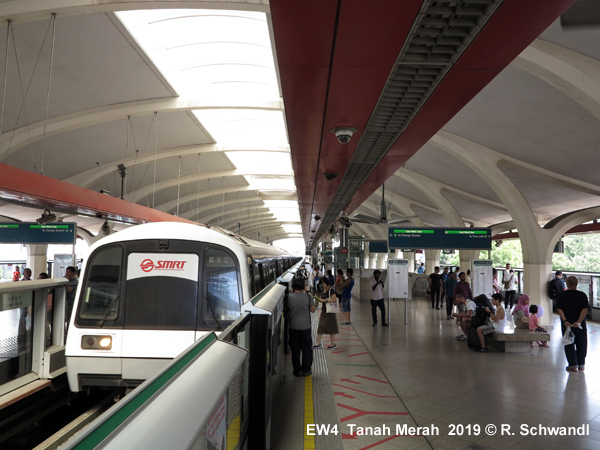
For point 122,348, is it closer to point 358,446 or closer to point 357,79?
point 358,446

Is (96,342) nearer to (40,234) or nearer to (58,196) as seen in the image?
(58,196)

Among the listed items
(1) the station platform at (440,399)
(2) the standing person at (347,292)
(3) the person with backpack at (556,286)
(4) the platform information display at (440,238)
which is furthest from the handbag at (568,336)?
(3) the person with backpack at (556,286)

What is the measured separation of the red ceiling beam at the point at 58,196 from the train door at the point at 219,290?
395 cm

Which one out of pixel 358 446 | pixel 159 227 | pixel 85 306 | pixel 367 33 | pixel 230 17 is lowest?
pixel 358 446

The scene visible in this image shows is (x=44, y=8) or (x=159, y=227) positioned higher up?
(x=44, y=8)

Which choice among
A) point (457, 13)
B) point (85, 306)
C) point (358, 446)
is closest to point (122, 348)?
point (85, 306)

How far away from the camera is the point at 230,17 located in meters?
10.9

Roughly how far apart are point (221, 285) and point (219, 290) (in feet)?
0.21

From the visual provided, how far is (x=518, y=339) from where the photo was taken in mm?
10125

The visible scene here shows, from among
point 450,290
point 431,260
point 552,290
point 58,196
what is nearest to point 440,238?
point 450,290

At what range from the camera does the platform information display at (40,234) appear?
546 inches

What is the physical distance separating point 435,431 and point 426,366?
336 cm

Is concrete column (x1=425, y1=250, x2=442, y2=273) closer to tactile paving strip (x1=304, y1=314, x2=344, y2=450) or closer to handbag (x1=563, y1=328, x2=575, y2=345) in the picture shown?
handbag (x1=563, y1=328, x2=575, y2=345)

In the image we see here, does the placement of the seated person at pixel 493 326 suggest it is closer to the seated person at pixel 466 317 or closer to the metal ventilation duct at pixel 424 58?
the seated person at pixel 466 317
